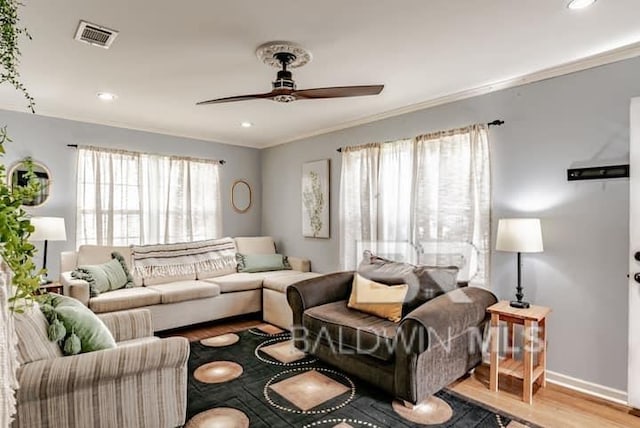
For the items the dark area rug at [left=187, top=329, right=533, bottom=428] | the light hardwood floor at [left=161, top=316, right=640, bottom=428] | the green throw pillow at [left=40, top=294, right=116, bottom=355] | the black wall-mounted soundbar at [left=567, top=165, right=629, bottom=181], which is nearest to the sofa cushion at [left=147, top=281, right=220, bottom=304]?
the dark area rug at [left=187, top=329, right=533, bottom=428]

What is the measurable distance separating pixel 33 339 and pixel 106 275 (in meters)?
2.28

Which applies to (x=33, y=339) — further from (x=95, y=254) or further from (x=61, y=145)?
(x=61, y=145)

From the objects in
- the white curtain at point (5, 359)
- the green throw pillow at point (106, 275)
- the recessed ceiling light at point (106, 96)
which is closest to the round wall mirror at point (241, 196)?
the green throw pillow at point (106, 275)

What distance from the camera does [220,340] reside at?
152 inches

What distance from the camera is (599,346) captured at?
8.74 ft

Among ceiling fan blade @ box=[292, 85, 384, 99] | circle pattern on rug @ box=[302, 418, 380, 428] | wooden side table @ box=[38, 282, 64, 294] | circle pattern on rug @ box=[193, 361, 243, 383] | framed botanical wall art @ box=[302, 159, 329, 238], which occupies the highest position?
ceiling fan blade @ box=[292, 85, 384, 99]

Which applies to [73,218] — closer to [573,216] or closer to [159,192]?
[159,192]

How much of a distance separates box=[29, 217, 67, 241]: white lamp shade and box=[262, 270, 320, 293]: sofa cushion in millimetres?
2214

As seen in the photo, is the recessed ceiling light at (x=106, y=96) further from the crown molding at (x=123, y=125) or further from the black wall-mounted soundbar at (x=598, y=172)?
the black wall-mounted soundbar at (x=598, y=172)

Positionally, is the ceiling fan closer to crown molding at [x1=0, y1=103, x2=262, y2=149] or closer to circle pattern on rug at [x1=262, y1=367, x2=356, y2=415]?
circle pattern on rug at [x1=262, y1=367, x2=356, y2=415]

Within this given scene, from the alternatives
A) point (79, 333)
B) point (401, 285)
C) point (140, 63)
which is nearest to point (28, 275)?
point (79, 333)

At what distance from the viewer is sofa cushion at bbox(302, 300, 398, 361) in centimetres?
263

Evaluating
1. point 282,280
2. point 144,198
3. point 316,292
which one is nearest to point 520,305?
point 316,292

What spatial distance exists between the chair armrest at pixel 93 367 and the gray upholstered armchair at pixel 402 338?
1.30m
